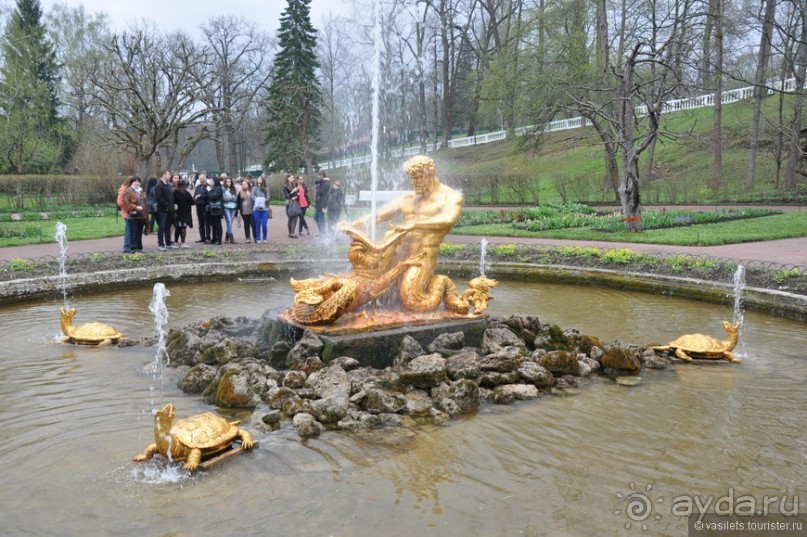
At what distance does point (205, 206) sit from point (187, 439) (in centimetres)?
1162

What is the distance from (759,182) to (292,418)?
30144mm

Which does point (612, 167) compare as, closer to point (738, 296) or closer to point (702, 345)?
point (738, 296)

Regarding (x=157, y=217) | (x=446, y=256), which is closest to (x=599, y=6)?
(x=446, y=256)

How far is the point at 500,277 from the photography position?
36.8ft

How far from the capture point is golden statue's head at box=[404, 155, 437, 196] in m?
6.55

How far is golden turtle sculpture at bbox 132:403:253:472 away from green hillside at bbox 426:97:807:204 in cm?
1937

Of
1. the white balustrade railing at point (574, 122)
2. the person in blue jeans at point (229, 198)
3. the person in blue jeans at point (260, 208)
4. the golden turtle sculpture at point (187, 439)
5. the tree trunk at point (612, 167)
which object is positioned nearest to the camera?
the golden turtle sculpture at point (187, 439)

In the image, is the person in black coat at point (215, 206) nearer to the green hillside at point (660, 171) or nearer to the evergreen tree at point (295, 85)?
the green hillside at point (660, 171)

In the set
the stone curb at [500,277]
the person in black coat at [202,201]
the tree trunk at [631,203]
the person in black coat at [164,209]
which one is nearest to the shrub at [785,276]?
the stone curb at [500,277]

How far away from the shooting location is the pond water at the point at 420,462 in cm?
349

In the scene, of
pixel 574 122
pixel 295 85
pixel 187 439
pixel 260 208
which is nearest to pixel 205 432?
pixel 187 439

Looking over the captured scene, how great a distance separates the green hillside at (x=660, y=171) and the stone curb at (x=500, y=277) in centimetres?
1187

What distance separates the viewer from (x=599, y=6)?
26750 millimetres

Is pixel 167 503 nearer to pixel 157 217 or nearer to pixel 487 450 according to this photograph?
pixel 487 450
